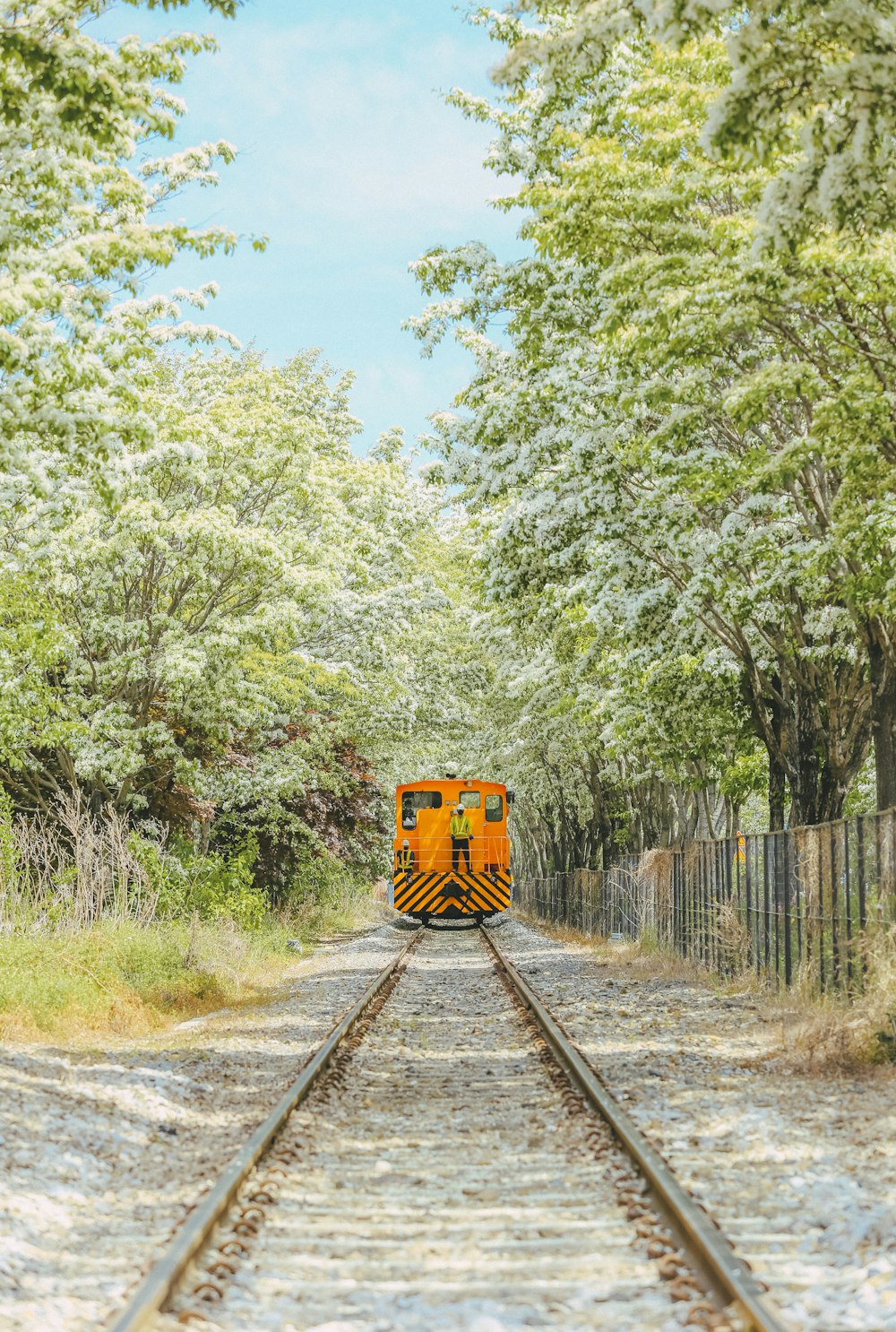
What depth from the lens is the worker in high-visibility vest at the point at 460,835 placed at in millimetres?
31812

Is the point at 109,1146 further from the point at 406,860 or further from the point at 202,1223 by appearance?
the point at 406,860

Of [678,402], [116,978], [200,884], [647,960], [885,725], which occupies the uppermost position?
[678,402]

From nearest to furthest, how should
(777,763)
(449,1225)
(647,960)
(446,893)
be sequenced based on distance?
1. (449,1225)
2. (777,763)
3. (647,960)
4. (446,893)

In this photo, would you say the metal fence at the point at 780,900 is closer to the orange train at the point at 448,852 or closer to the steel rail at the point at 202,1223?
the steel rail at the point at 202,1223

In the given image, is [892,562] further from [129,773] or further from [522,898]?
[522,898]

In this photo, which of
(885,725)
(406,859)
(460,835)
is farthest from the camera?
(406,859)

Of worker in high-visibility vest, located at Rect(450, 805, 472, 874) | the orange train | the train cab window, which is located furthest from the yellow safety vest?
the train cab window

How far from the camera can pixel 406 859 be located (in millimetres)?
32500

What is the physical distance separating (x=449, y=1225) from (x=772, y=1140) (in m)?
2.54

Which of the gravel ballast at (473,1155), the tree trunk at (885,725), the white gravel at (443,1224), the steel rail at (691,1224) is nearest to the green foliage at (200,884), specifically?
the gravel ballast at (473,1155)

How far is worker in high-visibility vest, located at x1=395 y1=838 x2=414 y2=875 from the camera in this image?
106 feet

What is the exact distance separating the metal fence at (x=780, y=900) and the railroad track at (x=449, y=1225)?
131 inches

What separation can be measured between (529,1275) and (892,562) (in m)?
8.87

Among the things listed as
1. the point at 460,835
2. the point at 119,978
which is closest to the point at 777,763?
the point at 119,978
